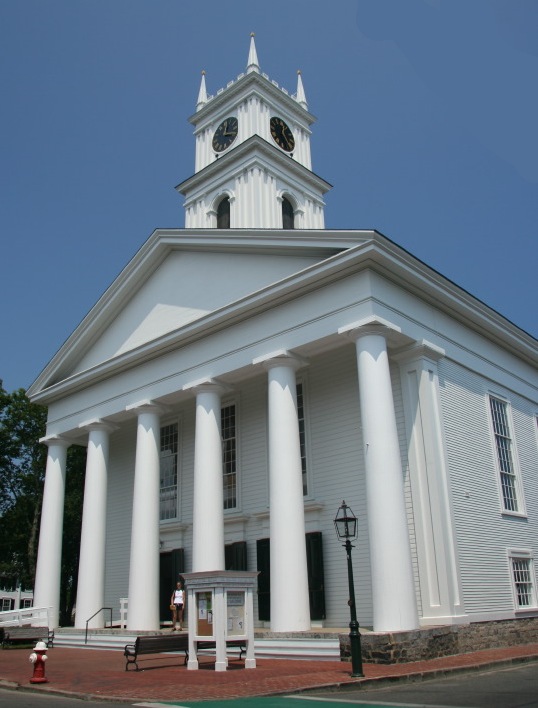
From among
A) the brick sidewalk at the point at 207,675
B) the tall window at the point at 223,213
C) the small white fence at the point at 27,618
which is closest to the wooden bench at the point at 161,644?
the brick sidewalk at the point at 207,675

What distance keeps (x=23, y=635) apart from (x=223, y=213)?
22.3 m

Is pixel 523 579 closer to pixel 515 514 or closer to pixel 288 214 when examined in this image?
pixel 515 514

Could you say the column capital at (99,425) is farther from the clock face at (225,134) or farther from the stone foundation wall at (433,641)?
the clock face at (225,134)

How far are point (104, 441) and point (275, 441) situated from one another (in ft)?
31.9

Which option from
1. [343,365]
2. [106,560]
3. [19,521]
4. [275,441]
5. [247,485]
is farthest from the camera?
[19,521]

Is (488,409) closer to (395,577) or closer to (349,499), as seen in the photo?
(349,499)

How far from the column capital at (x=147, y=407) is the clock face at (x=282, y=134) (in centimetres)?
1958

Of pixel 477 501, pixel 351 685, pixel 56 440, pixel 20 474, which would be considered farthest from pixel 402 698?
pixel 20 474

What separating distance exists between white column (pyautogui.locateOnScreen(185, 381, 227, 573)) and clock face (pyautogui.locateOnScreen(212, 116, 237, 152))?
20816 millimetres

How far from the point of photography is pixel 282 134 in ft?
125

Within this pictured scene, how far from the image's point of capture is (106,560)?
89.8ft

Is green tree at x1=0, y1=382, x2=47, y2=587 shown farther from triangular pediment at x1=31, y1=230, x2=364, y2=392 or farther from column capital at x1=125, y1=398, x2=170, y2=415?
column capital at x1=125, y1=398, x2=170, y2=415

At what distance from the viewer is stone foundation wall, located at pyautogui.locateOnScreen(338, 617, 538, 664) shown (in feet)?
46.2

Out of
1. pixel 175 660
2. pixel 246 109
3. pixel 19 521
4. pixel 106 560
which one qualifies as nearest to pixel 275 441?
pixel 175 660
